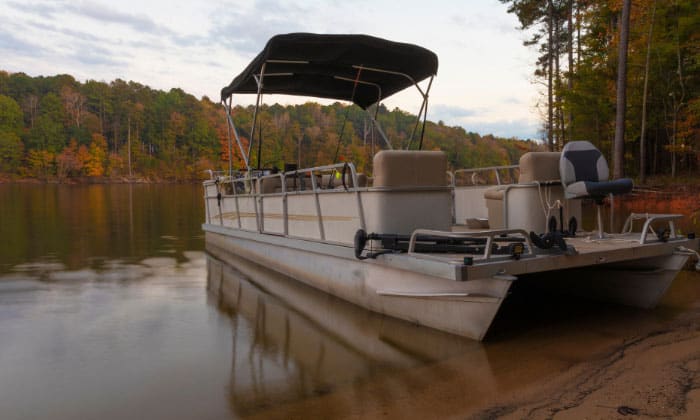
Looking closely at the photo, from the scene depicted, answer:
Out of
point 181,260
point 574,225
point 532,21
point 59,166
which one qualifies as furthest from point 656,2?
point 59,166

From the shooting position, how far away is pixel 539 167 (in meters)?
5.84

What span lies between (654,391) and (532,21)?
27159 mm

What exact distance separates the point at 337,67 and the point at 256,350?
17.5 feet

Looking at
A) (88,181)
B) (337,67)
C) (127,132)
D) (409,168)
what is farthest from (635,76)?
(127,132)

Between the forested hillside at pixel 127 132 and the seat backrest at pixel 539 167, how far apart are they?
2312 inches

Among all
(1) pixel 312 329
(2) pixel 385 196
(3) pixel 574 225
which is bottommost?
(1) pixel 312 329

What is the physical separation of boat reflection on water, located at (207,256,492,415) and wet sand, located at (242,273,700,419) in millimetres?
149

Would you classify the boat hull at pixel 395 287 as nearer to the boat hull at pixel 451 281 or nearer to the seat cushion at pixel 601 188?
the boat hull at pixel 451 281

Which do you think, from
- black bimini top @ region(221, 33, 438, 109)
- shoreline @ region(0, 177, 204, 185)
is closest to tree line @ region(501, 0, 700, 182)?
black bimini top @ region(221, 33, 438, 109)

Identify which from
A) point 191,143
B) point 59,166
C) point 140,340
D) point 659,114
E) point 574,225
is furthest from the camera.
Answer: point 191,143

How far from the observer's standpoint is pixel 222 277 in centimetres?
827

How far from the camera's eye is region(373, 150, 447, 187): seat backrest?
5.01 meters

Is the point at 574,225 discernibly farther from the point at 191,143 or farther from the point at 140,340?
the point at 191,143

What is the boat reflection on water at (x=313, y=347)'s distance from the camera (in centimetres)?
379
